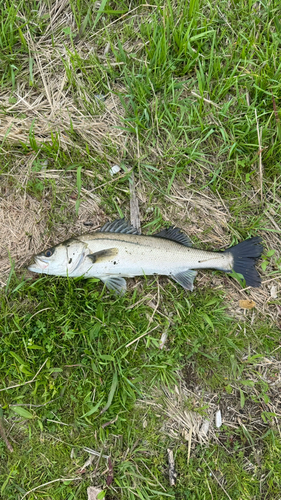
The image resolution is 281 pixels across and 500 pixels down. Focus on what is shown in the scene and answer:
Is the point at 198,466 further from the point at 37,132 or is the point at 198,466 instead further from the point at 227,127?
the point at 37,132

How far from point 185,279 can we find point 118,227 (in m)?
0.99

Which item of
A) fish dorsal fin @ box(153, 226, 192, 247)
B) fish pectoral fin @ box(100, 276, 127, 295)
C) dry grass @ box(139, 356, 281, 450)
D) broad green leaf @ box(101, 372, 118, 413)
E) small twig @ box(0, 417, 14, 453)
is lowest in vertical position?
dry grass @ box(139, 356, 281, 450)

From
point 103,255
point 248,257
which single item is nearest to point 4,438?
point 103,255

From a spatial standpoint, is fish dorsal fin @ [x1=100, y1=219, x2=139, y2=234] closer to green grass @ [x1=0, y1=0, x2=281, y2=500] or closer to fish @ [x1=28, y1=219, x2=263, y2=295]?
fish @ [x1=28, y1=219, x2=263, y2=295]

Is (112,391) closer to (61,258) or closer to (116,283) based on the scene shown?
(116,283)

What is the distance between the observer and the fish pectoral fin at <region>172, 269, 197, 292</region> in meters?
3.52

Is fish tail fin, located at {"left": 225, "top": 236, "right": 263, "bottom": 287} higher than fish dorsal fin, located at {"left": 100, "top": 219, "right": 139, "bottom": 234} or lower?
lower

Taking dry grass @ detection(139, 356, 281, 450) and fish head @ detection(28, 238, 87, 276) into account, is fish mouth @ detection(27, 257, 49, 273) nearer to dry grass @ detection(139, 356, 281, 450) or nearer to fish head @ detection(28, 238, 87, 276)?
fish head @ detection(28, 238, 87, 276)

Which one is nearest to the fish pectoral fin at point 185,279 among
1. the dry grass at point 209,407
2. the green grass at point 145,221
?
the green grass at point 145,221

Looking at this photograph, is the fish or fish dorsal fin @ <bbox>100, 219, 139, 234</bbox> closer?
the fish

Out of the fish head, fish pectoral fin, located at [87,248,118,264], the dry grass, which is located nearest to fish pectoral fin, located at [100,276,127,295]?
fish pectoral fin, located at [87,248,118,264]

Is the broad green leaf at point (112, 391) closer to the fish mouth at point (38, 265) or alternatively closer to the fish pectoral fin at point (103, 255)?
the fish pectoral fin at point (103, 255)

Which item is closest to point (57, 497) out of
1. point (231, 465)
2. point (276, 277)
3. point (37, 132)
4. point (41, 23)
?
point (231, 465)

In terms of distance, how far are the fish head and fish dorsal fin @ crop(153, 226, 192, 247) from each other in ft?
2.99
